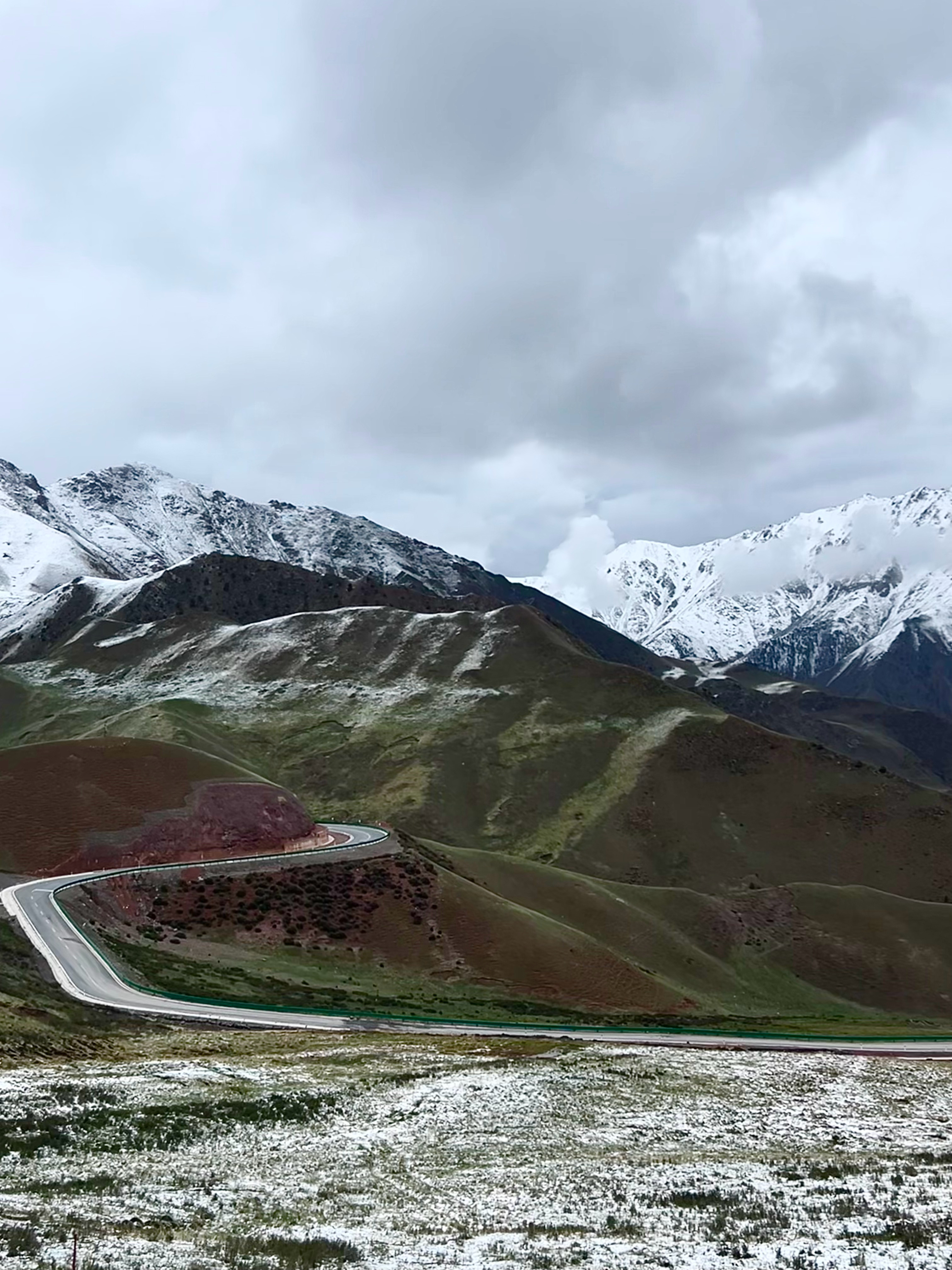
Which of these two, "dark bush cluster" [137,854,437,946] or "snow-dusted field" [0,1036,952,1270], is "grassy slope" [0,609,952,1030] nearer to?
"dark bush cluster" [137,854,437,946]

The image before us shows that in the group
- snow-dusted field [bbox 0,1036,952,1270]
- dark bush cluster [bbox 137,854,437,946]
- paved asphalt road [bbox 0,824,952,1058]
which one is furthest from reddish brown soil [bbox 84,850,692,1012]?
snow-dusted field [bbox 0,1036,952,1270]

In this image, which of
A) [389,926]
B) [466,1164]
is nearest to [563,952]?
[389,926]

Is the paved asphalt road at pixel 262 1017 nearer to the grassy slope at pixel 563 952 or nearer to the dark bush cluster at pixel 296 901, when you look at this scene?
the grassy slope at pixel 563 952

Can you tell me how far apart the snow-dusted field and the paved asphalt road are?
11.4 metres

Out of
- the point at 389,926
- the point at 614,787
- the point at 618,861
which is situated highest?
the point at 614,787

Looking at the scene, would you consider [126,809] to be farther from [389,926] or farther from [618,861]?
[618,861]

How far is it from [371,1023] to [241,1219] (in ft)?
131

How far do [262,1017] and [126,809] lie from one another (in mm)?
39907

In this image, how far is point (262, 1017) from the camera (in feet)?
181

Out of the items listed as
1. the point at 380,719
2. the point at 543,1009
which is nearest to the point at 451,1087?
the point at 543,1009

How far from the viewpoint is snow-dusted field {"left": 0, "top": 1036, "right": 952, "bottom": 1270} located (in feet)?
56.9

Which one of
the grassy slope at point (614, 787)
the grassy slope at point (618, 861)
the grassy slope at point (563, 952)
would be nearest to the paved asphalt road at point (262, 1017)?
the grassy slope at point (563, 952)

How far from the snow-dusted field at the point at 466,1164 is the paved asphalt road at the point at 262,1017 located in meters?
11.4

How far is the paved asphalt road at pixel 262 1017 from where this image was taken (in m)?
53.1
